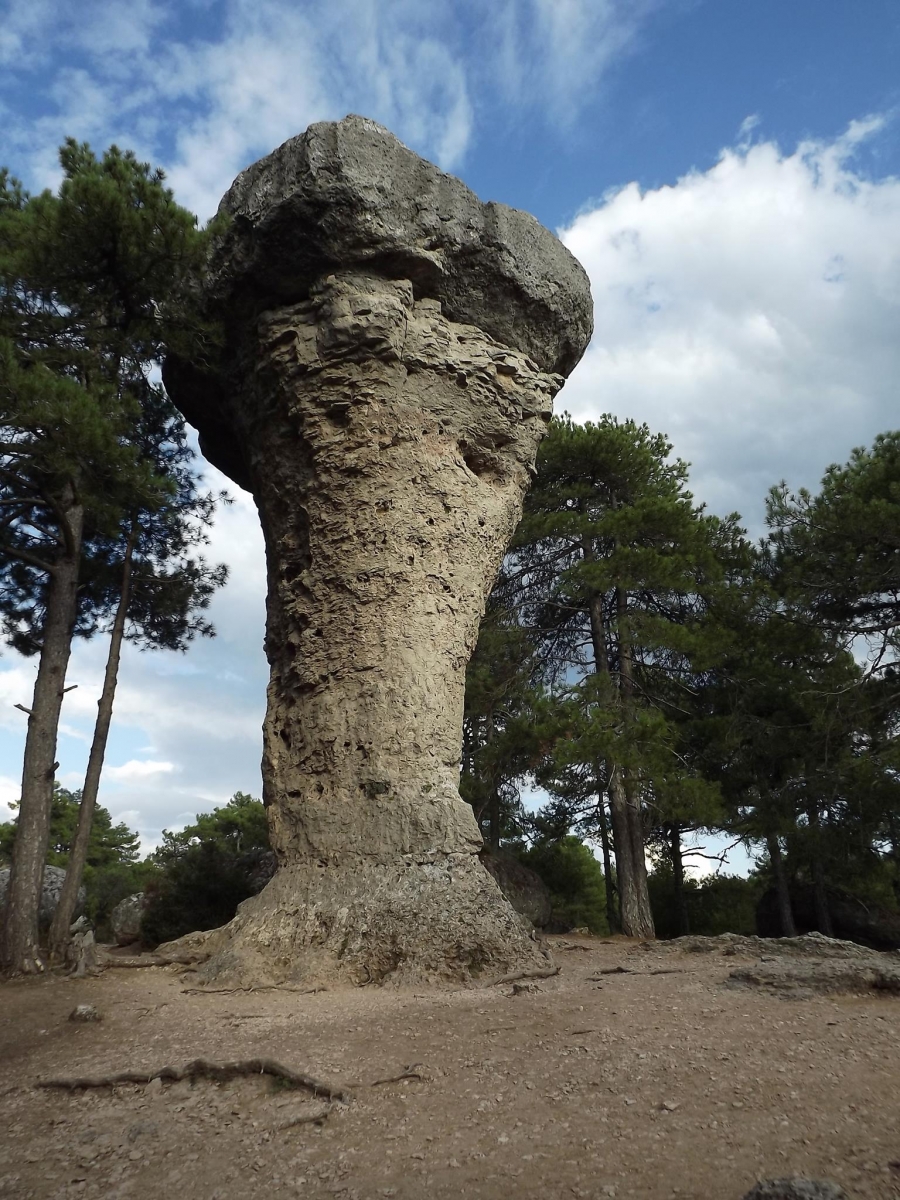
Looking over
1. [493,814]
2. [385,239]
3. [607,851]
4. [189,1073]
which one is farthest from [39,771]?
[607,851]

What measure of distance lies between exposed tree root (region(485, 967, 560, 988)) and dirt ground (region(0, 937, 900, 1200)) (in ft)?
1.73

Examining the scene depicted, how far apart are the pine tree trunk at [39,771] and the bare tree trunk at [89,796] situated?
26cm

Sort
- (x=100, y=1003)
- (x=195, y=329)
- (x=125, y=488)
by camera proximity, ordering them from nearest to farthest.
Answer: (x=100, y=1003) → (x=125, y=488) → (x=195, y=329)

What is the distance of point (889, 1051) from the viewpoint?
4449 mm

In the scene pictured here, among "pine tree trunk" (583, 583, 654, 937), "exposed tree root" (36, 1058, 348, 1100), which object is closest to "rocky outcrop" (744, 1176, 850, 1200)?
"exposed tree root" (36, 1058, 348, 1100)

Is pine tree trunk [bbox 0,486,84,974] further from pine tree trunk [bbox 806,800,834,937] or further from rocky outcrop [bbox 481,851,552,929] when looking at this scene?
pine tree trunk [bbox 806,800,834,937]

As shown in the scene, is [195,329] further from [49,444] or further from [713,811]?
[713,811]

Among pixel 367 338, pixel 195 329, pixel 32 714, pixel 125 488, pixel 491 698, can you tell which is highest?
pixel 195 329

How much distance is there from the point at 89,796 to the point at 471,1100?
7029mm

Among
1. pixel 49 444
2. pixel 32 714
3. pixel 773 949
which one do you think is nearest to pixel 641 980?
pixel 773 949

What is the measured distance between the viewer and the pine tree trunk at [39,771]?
813cm

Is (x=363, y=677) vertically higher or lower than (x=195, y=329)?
lower

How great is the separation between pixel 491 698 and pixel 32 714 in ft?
24.1

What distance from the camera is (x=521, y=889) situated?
14602 mm
